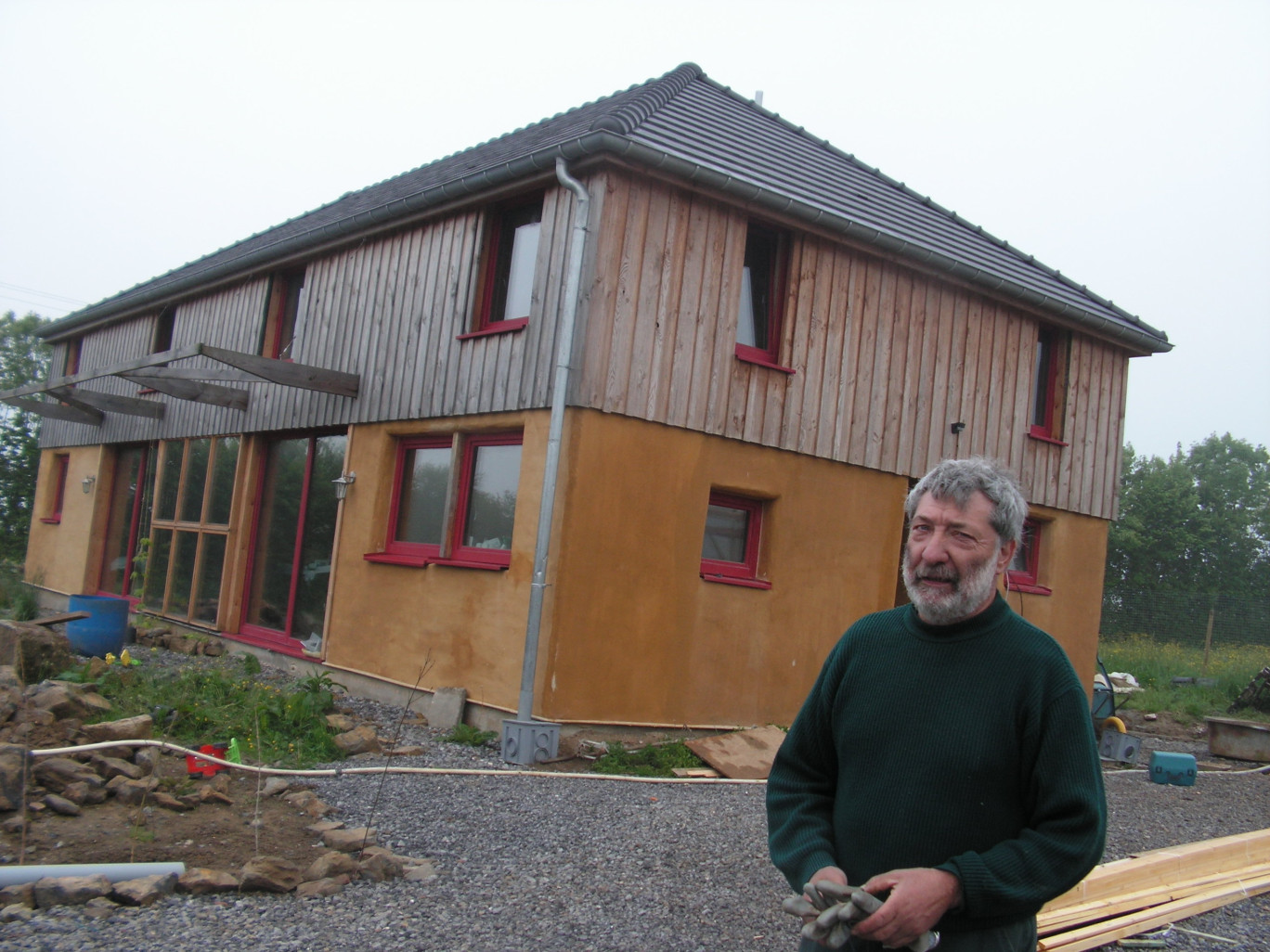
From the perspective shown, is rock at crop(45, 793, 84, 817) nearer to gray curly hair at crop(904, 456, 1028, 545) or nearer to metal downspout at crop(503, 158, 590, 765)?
metal downspout at crop(503, 158, 590, 765)

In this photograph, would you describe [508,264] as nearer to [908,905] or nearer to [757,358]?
[757,358]

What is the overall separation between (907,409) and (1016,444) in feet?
5.83

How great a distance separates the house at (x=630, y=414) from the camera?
7.98 meters

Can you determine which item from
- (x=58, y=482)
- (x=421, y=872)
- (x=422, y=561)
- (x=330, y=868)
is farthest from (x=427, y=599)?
(x=58, y=482)

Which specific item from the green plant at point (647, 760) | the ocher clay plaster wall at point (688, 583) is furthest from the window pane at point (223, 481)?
the green plant at point (647, 760)

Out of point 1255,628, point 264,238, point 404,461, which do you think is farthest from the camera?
point 1255,628

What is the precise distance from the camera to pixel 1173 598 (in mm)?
19125

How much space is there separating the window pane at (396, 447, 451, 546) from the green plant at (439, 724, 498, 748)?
1952 mm

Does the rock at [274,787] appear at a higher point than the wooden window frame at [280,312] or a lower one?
lower

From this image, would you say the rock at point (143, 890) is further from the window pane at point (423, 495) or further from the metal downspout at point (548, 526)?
the window pane at point (423, 495)

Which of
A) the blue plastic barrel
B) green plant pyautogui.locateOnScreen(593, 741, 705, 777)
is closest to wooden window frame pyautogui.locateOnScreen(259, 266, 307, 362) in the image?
the blue plastic barrel

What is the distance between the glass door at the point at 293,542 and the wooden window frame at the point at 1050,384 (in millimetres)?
7872

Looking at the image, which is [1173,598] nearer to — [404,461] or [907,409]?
[907,409]

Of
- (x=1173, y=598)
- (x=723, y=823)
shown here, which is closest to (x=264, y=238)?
(x=723, y=823)
